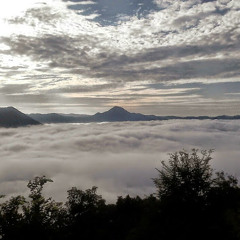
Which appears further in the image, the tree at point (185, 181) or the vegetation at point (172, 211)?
the tree at point (185, 181)

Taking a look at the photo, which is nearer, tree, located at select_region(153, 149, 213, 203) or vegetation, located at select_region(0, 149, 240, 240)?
vegetation, located at select_region(0, 149, 240, 240)

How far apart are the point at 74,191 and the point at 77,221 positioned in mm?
6348

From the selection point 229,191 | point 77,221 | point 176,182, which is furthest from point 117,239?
point 229,191

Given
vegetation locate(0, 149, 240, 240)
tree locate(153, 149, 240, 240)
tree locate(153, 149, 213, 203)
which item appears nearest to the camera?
tree locate(153, 149, 240, 240)

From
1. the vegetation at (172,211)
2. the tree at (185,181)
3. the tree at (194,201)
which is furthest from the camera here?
the tree at (185,181)

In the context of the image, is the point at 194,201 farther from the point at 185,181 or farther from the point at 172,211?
the point at 172,211

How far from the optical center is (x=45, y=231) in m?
41.5

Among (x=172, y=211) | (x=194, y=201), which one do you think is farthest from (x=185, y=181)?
(x=172, y=211)

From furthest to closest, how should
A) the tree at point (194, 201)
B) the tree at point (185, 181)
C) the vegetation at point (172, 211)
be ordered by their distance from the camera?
1. the tree at point (185, 181)
2. the vegetation at point (172, 211)
3. the tree at point (194, 201)

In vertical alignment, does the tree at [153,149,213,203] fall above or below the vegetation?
above

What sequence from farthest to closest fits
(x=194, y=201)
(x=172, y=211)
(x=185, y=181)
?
(x=185, y=181) < (x=194, y=201) < (x=172, y=211)

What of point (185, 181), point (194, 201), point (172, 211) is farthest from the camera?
point (185, 181)

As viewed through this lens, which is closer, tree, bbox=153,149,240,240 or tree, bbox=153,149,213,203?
tree, bbox=153,149,240,240

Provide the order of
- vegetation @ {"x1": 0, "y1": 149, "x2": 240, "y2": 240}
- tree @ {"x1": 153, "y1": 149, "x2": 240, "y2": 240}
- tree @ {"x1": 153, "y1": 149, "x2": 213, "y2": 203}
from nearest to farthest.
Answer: tree @ {"x1": 153, "y1": 149, "x2": 240, "y2": 240} < vegetation @ {"x1": 0, "y1": 149, "x2": 240, "y2": 240} < tree @ {"x1": 153, "y1": 149, "x2": 213, "y2": 203}
